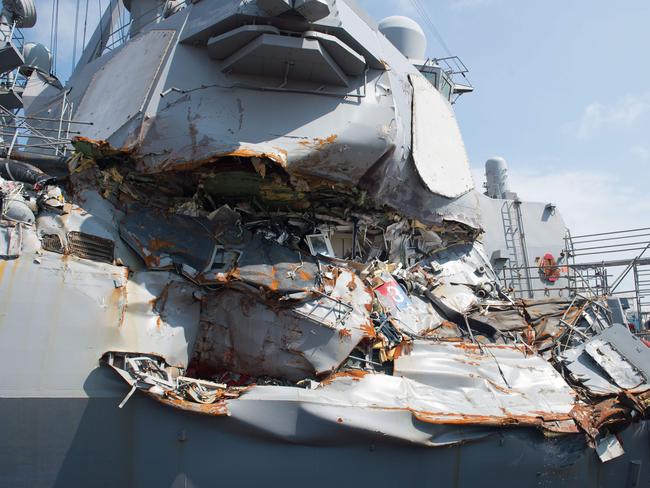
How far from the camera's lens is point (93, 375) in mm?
4742

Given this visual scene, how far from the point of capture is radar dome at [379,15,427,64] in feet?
44.8

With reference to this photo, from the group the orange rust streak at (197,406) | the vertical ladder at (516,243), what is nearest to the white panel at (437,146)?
the orange rust streak at (197,406)

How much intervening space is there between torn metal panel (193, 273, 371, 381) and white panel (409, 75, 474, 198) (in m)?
2.74

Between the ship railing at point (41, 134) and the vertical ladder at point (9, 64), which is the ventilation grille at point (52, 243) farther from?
the vertical ladder at point (9, 64)

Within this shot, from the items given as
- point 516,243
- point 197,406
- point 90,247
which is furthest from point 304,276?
point 516,243

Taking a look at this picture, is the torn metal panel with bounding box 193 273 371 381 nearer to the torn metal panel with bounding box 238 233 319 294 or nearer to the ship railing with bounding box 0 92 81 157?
the torn metal panel with bounding box 238 233 319 294

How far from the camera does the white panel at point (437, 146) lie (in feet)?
26.0

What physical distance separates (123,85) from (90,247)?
281 centimetres

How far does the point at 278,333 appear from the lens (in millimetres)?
5949

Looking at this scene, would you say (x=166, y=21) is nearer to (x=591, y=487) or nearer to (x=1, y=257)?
(x=1, y=257)

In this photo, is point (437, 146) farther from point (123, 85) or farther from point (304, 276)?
point (123, 85)

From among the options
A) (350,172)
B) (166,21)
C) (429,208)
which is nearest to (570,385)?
(429,208)

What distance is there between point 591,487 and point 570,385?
116 cm

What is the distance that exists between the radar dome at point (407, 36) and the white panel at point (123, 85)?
800 centimetres
